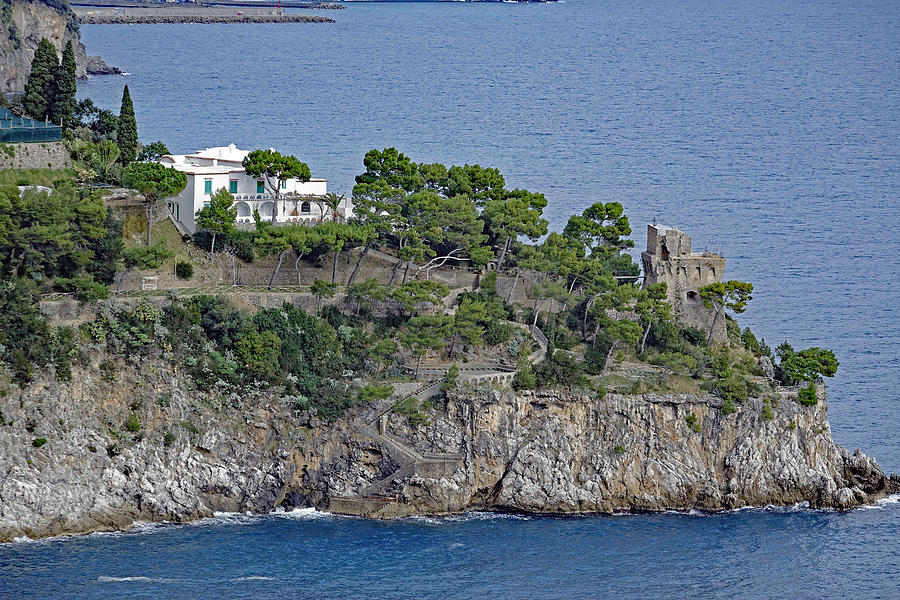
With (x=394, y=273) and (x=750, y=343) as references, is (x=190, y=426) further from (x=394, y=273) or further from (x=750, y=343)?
(x=750, y=343)

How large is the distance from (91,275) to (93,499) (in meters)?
14.5

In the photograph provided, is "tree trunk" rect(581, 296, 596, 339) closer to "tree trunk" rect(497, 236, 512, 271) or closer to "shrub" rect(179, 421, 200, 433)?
"tree trunk" rect(497, 236, 512, 271)

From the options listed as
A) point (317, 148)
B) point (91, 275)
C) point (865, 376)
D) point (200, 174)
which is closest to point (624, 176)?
point (317, 148)

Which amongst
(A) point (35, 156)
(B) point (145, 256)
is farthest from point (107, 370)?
(A) point (35, 156)

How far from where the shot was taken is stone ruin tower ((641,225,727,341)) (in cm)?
10906

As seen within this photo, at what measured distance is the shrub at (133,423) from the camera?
95.4 metres

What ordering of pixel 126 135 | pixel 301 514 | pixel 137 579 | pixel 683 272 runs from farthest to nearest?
pixel 126 135
pixel 683 272
pixel 301 514
pixel 137 579

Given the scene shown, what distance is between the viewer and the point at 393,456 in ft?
321

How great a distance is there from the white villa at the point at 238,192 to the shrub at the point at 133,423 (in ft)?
55.1

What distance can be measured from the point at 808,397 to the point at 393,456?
75.8ft

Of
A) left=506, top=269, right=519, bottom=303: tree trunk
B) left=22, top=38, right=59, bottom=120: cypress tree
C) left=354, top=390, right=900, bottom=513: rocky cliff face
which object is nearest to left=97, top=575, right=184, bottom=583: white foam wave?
left=354, top=390, right=900, bottom=513: rocky cliff face

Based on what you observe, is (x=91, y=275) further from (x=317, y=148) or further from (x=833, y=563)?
(x=317, y=148)

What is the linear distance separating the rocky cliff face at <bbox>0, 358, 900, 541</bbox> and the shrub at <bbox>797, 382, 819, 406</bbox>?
39 centimetres

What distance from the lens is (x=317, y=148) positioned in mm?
164000
